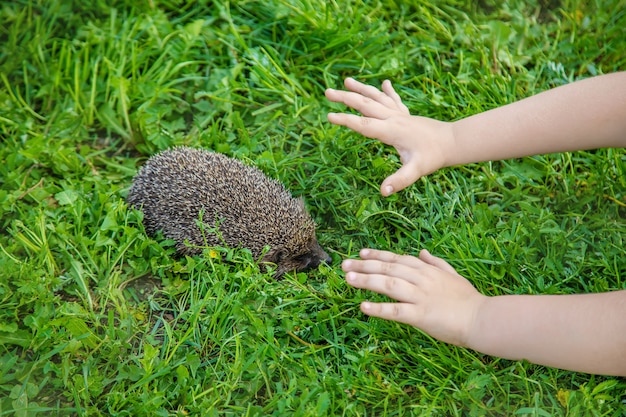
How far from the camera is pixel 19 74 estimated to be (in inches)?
204

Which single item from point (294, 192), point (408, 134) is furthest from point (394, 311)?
point (294, 192)

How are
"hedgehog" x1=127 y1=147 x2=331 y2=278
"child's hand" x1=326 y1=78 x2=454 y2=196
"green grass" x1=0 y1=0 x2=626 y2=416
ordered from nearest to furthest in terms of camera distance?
"green grass" x1=0 y1=0 x2=626 y2=416
"child's hand" x1=326 y1=78 x2=454 y2=196
"hedgehog" x1=127 y1=147 x2=331 y2=278

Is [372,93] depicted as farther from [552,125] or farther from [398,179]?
[552,125]

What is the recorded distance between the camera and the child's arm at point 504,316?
3344 mm

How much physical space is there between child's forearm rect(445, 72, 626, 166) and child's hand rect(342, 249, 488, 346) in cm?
79

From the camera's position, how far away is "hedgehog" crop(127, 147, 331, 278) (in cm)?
437

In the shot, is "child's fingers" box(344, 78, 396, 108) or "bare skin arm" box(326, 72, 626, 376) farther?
"child's fingers" box(344, 78, 396, 108)

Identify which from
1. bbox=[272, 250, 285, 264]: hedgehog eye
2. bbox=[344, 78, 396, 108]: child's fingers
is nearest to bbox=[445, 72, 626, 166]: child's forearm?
bbox=[344, 78, 396, 108]: child's fingers

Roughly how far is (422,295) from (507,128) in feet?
3.85

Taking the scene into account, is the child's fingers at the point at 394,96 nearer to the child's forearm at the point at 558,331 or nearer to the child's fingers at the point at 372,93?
the child's fingers at the point at 372,93

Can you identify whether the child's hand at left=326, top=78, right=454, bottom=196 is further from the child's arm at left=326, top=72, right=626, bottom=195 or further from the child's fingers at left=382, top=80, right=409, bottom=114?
the child's fingers at left=382, top=80, right=409, bottom=114

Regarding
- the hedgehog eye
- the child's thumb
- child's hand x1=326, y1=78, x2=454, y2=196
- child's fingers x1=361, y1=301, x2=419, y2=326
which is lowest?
the hedgehog eye

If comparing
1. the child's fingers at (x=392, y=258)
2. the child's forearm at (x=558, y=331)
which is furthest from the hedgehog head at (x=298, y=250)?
the child's forearm at (x=558, y=331)

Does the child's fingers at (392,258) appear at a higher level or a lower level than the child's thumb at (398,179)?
lower
